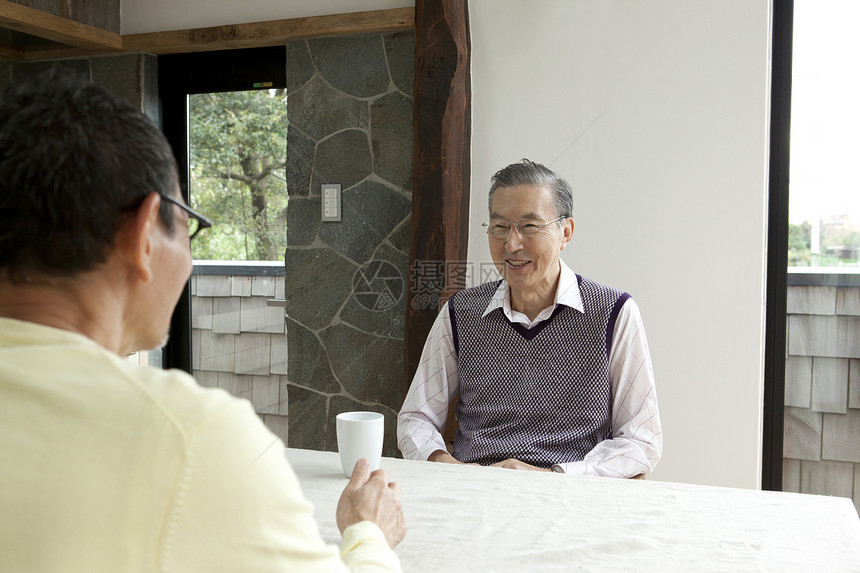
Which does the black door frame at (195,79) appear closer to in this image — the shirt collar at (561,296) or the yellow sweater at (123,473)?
the shirt collar at (561,296)

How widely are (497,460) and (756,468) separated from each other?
1127 millimetres

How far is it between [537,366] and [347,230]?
1304 millimetres

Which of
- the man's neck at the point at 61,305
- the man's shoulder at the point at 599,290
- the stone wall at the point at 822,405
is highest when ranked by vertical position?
the man's neck at the point at 61,305

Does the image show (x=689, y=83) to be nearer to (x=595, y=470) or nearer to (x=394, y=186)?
(x=394, y=186)

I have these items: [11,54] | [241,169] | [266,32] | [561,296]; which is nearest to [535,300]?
[561,296]

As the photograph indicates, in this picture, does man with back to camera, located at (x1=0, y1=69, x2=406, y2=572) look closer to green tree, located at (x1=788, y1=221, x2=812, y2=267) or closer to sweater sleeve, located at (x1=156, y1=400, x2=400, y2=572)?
sweater sleeve, located at (x1=156, y1=400, x2=400, y2=572)

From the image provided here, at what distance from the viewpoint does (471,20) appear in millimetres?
2561

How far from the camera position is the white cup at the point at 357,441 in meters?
1.25

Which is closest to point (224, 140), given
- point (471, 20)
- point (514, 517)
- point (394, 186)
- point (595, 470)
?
point (394, 186)

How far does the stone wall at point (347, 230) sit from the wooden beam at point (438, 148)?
0.27m

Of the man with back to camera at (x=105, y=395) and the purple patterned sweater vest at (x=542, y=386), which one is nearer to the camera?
the man with back to camera at (x=105, y=395)

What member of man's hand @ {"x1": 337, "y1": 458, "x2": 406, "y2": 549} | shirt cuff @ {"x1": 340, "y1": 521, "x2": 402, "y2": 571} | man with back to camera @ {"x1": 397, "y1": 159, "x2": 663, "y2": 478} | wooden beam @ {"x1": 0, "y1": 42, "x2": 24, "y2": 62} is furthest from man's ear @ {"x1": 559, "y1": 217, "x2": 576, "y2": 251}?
wooden beam @ {"x1": 0, "y1": 42, "x2": 24, "y2": 62}

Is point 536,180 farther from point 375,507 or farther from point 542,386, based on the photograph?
point 375,507

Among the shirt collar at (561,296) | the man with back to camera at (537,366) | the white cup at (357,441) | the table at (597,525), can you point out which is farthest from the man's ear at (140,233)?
the shirt collar at (561,296)
